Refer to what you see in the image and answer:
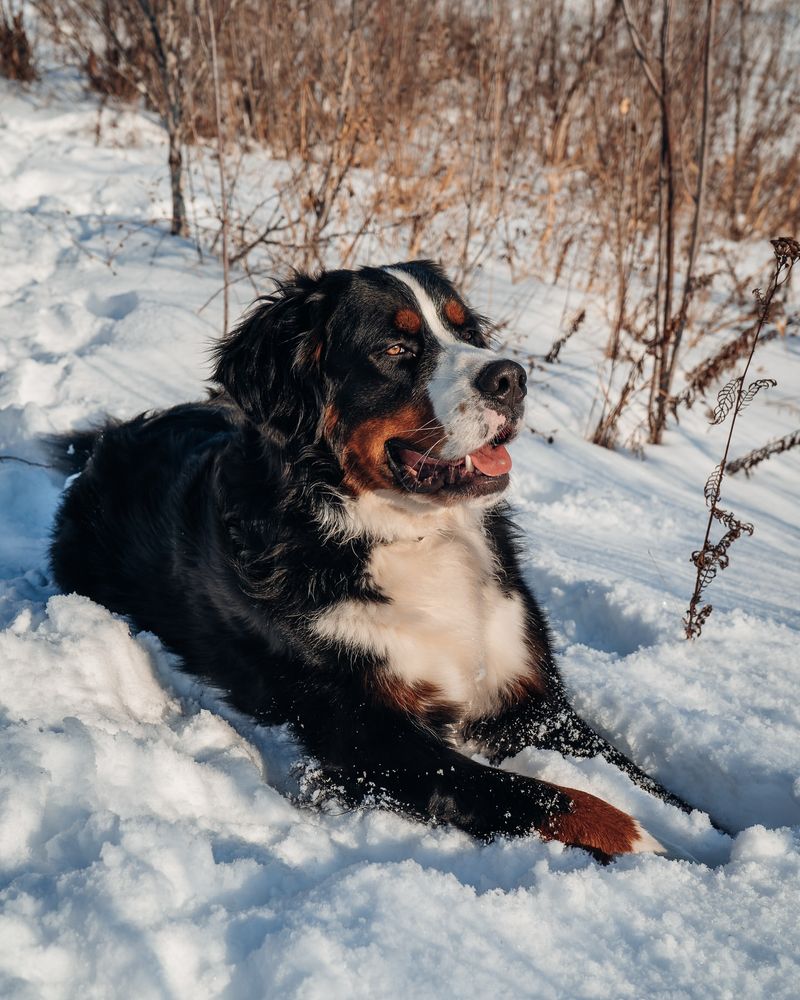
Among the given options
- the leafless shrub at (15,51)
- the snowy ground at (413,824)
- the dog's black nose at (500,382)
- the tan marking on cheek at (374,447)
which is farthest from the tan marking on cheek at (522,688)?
the leafless shrub at (15,51)

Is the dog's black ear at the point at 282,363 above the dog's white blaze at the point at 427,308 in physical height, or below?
below

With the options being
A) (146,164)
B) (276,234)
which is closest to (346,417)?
(276,234)

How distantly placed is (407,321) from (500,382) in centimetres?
38

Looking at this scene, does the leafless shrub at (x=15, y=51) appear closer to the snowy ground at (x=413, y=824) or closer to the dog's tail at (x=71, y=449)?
the snowy ground at (x=413, y=824)

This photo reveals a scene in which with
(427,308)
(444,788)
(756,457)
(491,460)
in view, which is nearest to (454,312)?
(427,308)

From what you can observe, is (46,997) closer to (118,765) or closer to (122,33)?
(118,765)

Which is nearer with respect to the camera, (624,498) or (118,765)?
(118,765)

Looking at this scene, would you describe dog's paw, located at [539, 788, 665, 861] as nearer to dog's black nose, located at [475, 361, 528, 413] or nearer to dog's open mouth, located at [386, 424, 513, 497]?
dog's open mouth, located at [386, 424, 513, 497]

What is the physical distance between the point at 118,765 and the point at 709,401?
4.74m

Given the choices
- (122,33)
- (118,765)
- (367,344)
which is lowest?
(118,765)

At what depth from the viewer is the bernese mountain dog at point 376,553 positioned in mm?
2416

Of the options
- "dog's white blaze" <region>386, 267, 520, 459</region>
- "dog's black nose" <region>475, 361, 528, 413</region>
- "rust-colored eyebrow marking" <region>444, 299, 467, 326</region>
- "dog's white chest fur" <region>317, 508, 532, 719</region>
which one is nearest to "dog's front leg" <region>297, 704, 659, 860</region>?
"dog's white chest fur" <region>317, 508, 532, 719</region>

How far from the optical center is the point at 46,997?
55.6 inches

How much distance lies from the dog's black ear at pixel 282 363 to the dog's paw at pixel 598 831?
125 centimetres
